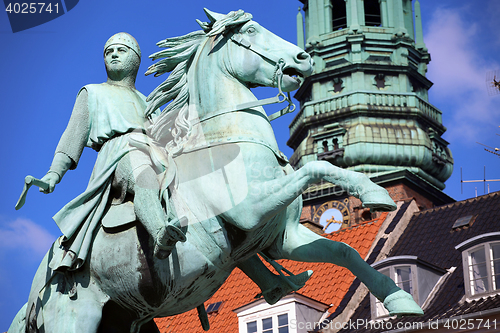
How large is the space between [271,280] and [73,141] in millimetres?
2204

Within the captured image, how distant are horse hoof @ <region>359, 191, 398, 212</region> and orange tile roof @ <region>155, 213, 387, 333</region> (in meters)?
19.8

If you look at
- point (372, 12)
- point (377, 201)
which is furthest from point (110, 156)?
point (372, 12)

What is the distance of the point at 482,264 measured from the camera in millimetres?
24781

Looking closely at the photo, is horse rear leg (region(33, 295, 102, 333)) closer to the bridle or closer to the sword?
the sword

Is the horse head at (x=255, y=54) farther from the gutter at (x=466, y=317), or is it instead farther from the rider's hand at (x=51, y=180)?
the gutter at (x=466, y=317)

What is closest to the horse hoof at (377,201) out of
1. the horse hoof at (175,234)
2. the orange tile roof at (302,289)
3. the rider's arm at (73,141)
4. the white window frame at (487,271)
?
the horse hoof at (175,234)

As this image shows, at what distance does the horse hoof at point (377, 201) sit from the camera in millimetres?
7531

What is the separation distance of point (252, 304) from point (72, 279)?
1871cm

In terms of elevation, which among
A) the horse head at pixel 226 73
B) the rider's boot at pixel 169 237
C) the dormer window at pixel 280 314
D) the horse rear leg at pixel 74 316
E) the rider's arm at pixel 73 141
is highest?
the dormer window at pixel 280 314

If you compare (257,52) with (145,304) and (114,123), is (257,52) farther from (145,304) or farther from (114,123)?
(145,304)

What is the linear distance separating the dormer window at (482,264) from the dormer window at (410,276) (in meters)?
1.07

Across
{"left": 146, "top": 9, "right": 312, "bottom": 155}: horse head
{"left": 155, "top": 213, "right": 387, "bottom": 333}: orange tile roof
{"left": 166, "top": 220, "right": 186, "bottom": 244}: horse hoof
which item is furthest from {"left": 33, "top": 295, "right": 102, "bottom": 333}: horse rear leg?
{"left": 155, "top": 213, "right": 387, "bottom": 333}: orange tile roof

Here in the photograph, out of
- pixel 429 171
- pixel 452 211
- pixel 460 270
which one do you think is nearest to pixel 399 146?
pixel 429 171

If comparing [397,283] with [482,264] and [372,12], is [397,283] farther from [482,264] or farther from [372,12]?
[372,12]
